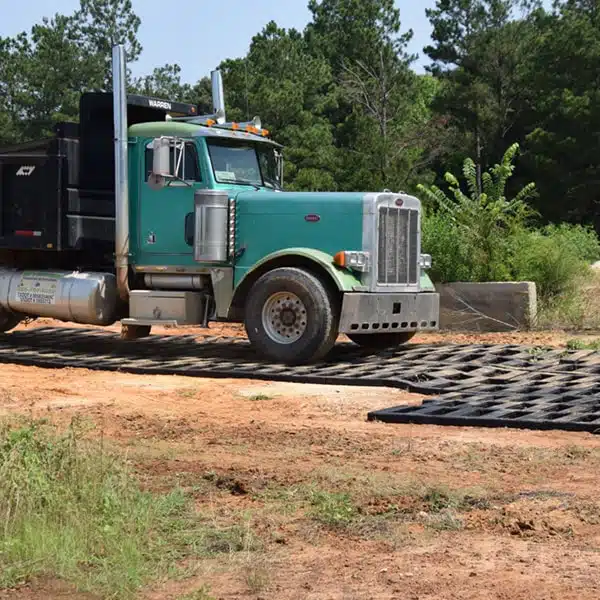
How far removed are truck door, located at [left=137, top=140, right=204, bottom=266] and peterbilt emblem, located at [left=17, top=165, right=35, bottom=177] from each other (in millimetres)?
1499

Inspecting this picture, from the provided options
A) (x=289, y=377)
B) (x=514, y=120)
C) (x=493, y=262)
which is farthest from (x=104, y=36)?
(x=289, y=377)

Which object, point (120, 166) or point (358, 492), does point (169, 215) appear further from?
point (358, 492)

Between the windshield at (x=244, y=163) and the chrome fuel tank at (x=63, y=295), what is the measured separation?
6.40 feet

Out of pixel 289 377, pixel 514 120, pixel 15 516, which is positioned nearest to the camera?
pixel 15 516

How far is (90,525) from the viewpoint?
5922 mm

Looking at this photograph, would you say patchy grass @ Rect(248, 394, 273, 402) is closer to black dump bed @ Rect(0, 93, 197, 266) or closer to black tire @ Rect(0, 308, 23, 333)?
black dump bed @ Rect(0, 93, 197, 266)

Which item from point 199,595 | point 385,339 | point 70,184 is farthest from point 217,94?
point 199,595

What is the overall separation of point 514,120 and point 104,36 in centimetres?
2033

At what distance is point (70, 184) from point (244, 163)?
217 centimetres

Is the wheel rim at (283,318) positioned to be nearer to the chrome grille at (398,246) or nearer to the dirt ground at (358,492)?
the chrome grille at (398,246)

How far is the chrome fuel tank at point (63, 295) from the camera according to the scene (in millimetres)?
14773

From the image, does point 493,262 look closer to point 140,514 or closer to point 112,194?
point 112,194

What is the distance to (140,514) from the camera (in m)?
6.14

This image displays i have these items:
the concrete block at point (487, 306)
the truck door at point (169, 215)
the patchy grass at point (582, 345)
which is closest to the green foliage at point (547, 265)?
the concrete block at point (487, 306)
